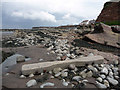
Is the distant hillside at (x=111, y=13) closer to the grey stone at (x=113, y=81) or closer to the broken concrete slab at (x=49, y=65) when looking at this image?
the broken concrete slab at (x=49, y=65)

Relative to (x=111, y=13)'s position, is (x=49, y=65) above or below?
below

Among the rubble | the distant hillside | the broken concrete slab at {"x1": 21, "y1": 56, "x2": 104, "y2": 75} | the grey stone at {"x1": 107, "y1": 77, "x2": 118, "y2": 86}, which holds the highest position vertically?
the distant hillside

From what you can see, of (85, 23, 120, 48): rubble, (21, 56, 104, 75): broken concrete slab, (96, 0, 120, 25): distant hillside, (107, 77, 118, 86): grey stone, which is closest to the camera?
(107, 77, 118, 86): grey stone

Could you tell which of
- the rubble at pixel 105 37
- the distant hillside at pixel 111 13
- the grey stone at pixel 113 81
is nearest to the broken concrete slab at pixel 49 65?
the grey stone at pixel 113 81

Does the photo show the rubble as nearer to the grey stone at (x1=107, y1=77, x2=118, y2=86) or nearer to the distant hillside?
the grey stone at (x1=107, y1=77, x2=118, y2=86)

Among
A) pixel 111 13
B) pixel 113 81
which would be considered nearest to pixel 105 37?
pixel 113 81

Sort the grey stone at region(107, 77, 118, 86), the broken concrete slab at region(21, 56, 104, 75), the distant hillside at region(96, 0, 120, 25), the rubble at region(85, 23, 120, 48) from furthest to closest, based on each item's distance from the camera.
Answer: the distant hillside at region(96, 0, 120, 25), the rubble at region(85, 23, 120, 48), the broken concrete slab at region(21, 56, 104, 75), the grey stone at region(107, 77, 118, 86)

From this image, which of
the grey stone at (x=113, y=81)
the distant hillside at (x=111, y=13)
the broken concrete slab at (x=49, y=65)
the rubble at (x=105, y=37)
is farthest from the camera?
the distant hillside at (x=111, y=13)

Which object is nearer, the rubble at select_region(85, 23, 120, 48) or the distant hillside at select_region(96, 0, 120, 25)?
the rubble at select_region(85, 23, 120, 48)

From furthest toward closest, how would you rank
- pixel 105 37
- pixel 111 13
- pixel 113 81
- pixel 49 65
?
1. pixel 111 13
2. pixel 105 37
3. pixel 49 65
4. pixel 113 81

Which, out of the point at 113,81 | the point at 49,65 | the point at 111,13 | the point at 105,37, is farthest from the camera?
the point at 111,13

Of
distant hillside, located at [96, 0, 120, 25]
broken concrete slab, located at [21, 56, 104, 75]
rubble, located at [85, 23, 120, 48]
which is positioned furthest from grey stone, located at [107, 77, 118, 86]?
distant hillside, located at [96, 0, 120, 25]

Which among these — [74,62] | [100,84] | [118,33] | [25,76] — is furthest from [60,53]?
[118,33]

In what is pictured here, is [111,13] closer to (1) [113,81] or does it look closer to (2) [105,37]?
(2) [105,37]
